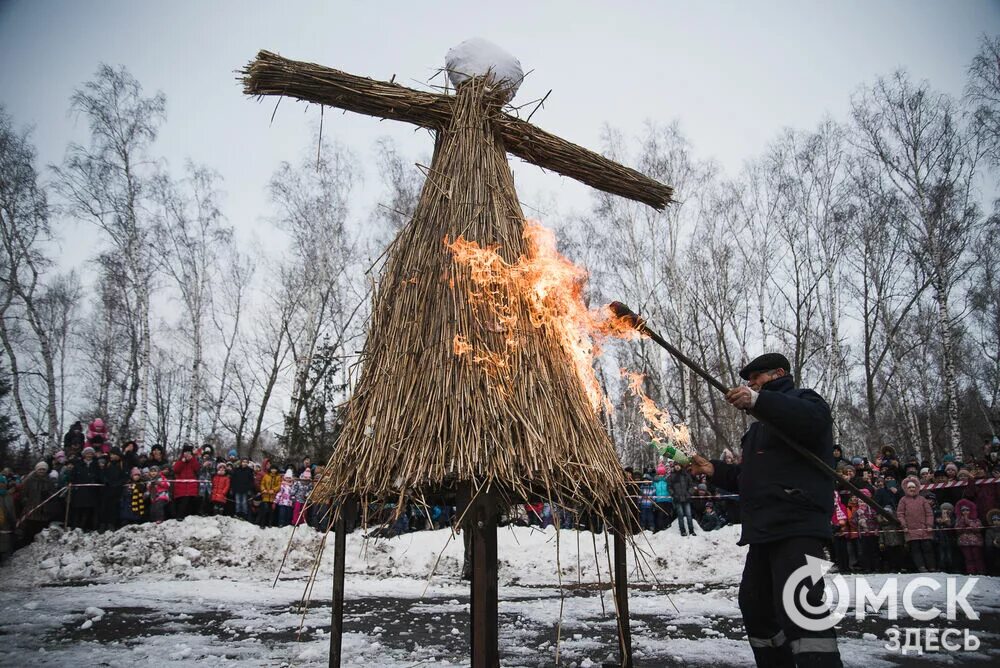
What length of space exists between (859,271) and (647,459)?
42.4 feet

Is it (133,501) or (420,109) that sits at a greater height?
(420,109)

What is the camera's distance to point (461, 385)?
3854mm

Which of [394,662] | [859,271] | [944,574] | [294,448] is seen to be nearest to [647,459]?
[859,271]

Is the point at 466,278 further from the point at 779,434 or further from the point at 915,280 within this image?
the point at 915,280

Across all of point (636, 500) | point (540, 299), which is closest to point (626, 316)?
point (540, 299)

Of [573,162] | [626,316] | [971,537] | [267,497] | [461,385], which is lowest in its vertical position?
[971,537]

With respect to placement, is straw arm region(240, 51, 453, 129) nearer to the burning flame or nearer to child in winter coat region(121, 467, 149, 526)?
the burning flame

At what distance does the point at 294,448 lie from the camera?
19031 mm

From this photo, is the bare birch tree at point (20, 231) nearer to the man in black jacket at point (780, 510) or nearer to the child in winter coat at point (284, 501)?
the child in winter coat at point (284, 501)

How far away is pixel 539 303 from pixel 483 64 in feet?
6.77

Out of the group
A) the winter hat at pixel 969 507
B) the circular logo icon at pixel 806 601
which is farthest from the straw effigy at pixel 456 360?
the winter hat at pixel 969 507

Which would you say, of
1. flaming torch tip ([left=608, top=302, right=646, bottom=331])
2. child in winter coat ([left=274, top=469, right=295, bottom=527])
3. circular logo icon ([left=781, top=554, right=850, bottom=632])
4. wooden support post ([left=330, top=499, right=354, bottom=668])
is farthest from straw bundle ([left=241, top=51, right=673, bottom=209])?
child in winter coat ([left=274, top=469, right=295, bottom=527])

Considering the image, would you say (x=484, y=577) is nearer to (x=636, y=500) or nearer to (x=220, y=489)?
(x=636, y=500)

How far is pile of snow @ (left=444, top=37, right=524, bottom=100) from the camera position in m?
4.91
